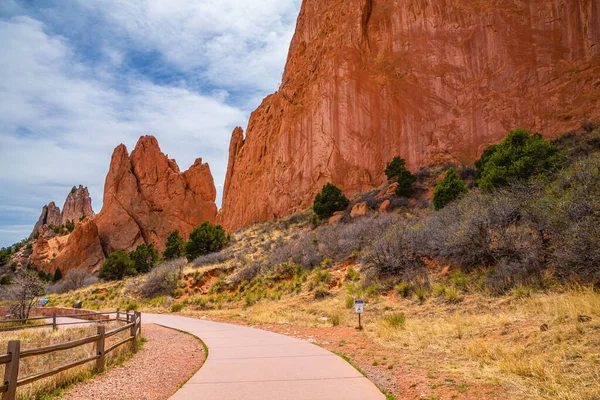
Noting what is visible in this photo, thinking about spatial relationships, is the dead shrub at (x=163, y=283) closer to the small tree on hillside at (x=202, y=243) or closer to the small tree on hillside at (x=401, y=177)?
the small tree on hillside at (x=202, y=243)

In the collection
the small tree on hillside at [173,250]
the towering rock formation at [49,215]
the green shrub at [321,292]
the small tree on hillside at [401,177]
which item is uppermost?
the towering rock formation at [49,215]

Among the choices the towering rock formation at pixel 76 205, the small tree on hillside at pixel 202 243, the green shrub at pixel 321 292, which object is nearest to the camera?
the green shrub at pixel 321 292

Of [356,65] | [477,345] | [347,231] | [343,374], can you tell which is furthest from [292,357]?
[356,65]

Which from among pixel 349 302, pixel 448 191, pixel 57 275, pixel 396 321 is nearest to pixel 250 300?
pixel 349 302

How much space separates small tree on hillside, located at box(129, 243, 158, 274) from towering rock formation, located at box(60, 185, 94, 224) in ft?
238

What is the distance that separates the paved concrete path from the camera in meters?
5.70

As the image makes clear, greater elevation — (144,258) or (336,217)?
(336,217)

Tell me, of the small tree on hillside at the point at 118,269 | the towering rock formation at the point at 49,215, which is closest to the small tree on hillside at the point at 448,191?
the small tree on hillside at the point at 118,269

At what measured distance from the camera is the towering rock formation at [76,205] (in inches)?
4493

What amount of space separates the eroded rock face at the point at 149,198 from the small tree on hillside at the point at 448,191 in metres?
58.0

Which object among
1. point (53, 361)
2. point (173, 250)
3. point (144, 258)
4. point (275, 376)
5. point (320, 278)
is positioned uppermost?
point (173, 250)

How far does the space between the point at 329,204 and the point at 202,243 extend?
13633 millimetres

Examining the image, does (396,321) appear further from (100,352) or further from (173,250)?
(173,250)

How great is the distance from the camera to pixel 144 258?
5109cm
